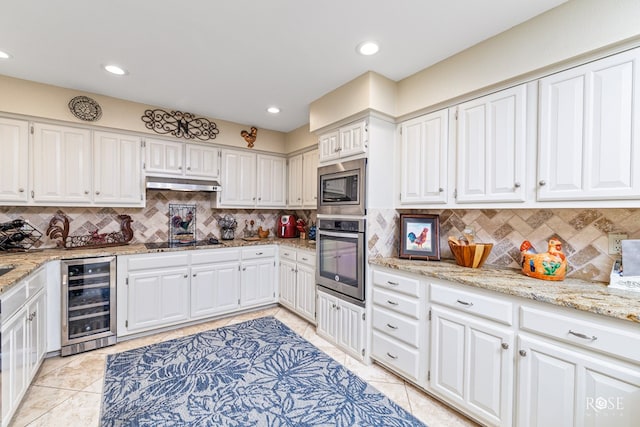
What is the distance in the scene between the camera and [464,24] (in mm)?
1837

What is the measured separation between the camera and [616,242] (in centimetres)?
174

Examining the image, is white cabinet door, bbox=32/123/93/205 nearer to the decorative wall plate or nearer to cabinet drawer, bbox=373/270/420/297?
the decorative wall plate

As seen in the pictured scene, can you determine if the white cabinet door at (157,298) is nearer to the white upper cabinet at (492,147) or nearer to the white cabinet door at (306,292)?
the white cabinet door at (306,292)

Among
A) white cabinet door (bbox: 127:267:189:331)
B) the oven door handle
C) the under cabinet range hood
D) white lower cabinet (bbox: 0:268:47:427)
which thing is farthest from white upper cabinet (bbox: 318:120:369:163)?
white lower cabinet (bbox: 0:268:47:427)

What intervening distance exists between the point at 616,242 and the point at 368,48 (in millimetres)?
2114

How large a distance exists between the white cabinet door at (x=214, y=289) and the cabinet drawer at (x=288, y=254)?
607 millimetres

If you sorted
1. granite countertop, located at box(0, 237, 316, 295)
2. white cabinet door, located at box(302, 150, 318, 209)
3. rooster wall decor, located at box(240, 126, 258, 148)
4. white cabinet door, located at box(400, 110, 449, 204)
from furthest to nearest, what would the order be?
rooster wall decor, located at box(240, 126, 258, 148) < white cabinet door, located at box(302, 150, 318, 209) < white cabinet door, located at box(400, 110, 449, 204) < granite countertop, located at box(0, 237, 316, 295)

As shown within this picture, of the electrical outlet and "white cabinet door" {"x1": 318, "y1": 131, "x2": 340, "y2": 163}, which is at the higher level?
"white cabinet door" {"x1": 318, "y1": 131, "x2": 340, "y2": 163}

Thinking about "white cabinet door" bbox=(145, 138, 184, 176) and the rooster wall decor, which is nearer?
"white cabinet door" bbox=(145, 138, 184, 176)

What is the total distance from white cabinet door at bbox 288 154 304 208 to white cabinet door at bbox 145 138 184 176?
153cm

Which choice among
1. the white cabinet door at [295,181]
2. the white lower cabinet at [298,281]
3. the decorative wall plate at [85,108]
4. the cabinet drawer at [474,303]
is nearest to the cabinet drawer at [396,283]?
the cabinet drawer at [474,303]

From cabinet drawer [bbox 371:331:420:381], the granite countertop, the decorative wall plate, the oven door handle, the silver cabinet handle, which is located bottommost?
cabinet drawer [bbox 371:331:420:381]

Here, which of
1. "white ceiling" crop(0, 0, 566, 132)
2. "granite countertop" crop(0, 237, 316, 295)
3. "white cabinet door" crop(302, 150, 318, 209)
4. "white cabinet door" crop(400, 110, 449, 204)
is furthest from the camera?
"white cabinet door" crop(302, 150, 318, 209)

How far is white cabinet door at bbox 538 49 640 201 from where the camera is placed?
1.49m
